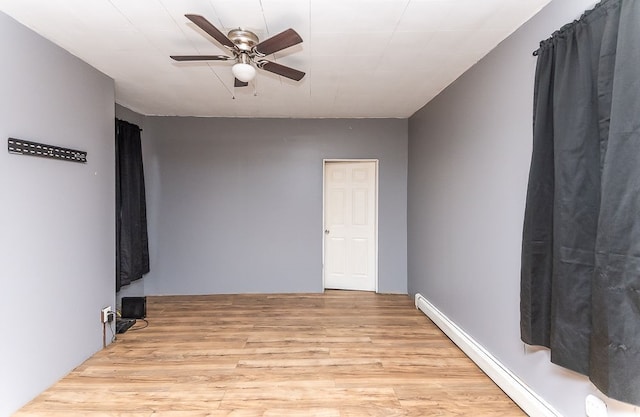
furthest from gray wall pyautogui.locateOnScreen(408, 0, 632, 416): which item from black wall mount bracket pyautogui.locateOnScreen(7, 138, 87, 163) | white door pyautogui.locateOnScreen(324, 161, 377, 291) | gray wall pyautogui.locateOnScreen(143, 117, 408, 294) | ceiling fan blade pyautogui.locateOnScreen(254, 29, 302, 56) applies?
black wall mount bracket pyautogui.locateOnScreen(7, 138, 87, 163)

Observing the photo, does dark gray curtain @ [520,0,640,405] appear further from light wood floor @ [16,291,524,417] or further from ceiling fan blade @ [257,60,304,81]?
ceiling fan blade @ [257,60,304,81]

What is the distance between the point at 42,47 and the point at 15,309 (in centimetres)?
180

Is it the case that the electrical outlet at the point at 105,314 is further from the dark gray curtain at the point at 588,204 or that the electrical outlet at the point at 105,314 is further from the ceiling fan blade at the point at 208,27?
the dark gray curtain at the point at 588,204

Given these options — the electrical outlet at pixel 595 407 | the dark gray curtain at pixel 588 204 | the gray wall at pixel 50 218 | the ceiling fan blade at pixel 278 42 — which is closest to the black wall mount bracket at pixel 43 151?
the gray wall at pixel 50 218

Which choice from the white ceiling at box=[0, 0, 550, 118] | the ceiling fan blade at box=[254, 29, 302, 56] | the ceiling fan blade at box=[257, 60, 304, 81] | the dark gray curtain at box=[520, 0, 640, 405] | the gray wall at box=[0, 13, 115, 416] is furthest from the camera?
the ceiling fan blade at box=[257, 60, 304, 81]

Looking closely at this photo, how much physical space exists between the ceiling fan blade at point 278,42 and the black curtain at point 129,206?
2.58 meters

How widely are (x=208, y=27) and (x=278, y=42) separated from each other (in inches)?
15.3

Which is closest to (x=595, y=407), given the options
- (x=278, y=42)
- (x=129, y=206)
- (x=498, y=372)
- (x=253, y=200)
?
(x=498, y=372)

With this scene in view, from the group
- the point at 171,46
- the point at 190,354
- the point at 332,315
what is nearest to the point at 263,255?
the point at 332,315

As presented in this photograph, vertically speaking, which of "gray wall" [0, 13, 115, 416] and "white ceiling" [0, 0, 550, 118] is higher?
"white ceiling" [0, 0, 550, 118]

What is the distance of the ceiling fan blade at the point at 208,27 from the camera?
1.61 meters

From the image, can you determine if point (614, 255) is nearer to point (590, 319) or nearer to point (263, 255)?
point (590, 319)

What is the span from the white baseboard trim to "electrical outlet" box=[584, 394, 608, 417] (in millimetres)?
246

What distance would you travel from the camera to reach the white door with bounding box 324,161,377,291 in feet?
15.5
